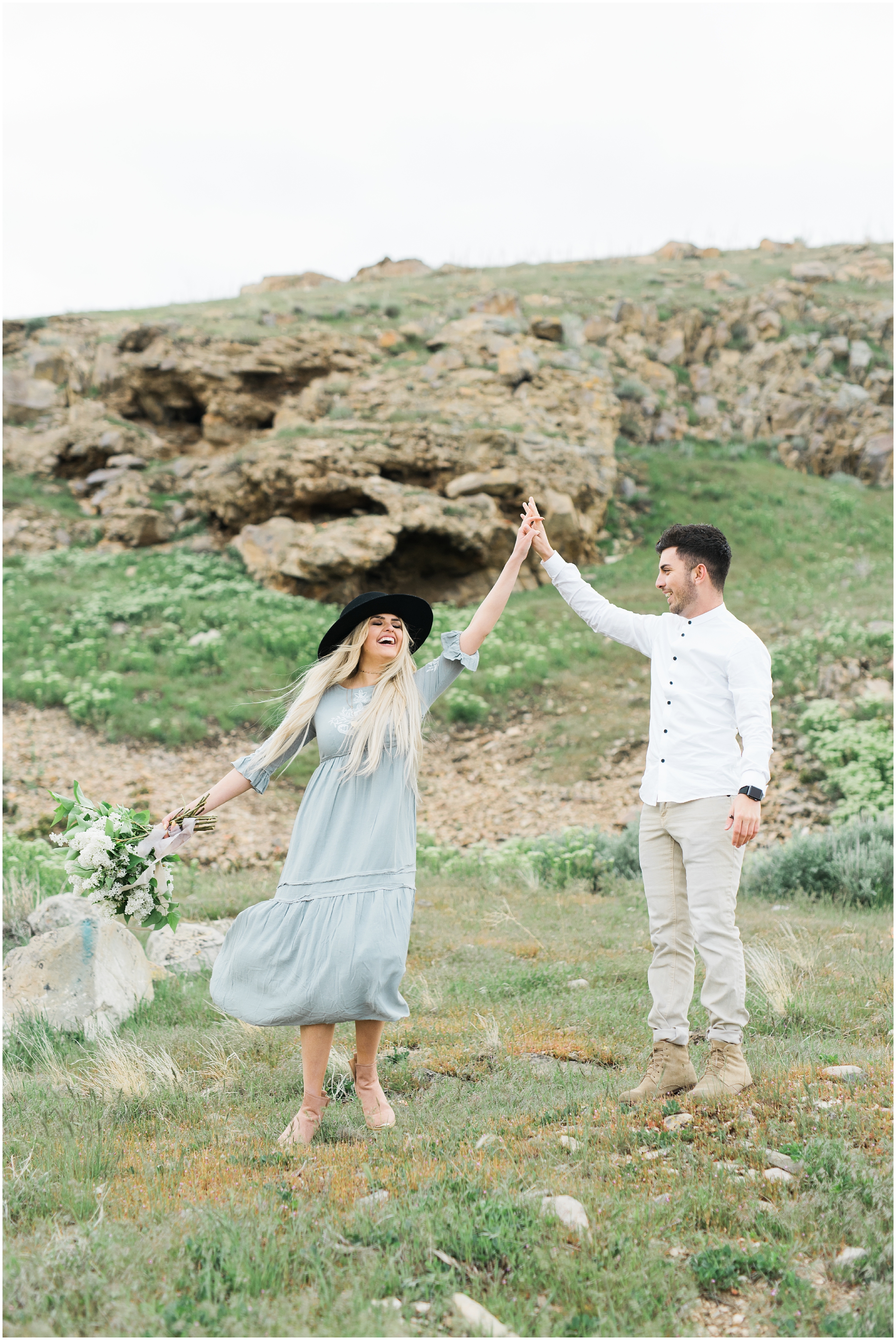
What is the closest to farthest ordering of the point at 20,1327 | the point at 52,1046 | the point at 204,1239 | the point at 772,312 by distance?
1. the point at 20,1327
2. the point at 204,1239
3. the point at 52,1046
4. the point at 772,312

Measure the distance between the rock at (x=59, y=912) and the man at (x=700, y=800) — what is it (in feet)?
13.1

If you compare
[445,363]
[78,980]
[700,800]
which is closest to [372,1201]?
[700,800]

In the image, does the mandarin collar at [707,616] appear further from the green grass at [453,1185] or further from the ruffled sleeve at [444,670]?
the green grass at [453,1185]

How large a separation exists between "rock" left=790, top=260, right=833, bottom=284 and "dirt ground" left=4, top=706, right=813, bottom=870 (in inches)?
1060

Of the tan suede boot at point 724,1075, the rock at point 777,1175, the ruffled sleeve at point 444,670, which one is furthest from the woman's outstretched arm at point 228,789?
the rock at point 777,1175

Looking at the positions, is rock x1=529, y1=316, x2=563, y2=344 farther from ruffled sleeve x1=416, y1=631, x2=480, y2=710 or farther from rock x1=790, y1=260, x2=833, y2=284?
ruffled sleeve x1=416, y1=631, x2=480, y2=710

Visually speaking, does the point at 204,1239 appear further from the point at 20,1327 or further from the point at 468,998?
the point at 468,998

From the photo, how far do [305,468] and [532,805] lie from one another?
9.02 meters

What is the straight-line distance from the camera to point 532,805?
446 inches

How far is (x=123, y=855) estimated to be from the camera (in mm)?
3865

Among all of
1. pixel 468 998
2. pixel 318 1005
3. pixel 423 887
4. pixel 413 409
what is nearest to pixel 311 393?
pixel 413 409

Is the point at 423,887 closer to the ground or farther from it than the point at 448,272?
closer to the ground

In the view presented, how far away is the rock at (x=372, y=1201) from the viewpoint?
285 cm

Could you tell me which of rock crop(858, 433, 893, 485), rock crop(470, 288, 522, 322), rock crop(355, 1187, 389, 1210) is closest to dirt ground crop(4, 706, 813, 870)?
rock crop(355, 1187, 389, 1210)
